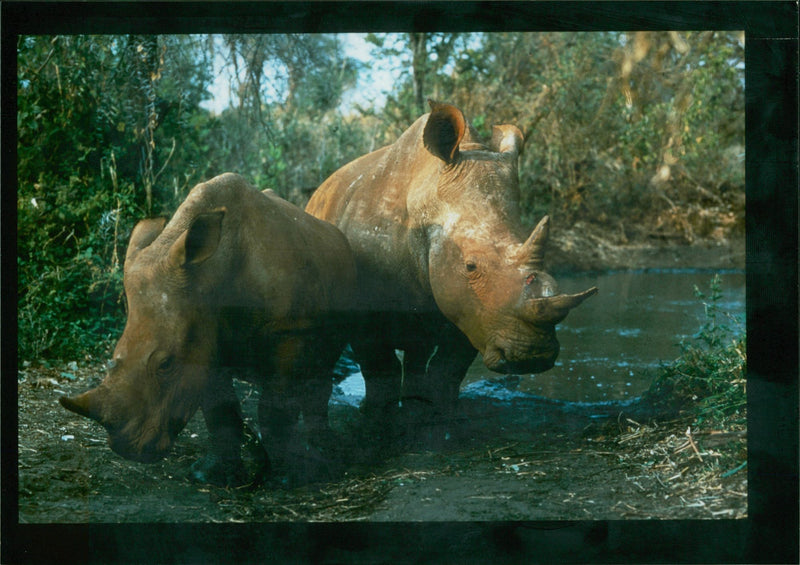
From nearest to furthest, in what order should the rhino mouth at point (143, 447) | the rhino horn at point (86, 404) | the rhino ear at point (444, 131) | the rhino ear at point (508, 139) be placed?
1. the rhino horn at point (86, 404)
2. the rhino mouth at point (143, 447)
3. the rhino ear at point (444, 131)
4. the rhino ear at point (508, 139)

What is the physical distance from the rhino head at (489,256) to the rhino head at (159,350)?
1.31 m

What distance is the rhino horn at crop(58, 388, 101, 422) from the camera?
14.4 feet

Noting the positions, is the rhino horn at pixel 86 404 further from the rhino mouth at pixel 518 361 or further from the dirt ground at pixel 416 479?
the rhino mouth at pixel 518 361

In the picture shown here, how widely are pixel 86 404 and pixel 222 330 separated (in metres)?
0.76

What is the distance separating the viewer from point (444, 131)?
17.2 feet

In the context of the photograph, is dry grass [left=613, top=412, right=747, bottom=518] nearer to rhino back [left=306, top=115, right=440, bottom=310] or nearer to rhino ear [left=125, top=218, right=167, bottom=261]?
rhino back [left=306, top=115, right=440, bottom=310]

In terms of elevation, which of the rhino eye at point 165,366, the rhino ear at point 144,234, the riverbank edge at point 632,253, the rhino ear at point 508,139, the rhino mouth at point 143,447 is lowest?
the rhino mouth at point 143,447

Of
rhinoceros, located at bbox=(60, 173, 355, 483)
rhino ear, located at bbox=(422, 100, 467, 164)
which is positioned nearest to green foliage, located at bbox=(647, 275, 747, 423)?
rhino ear, located at bbox=(422, 100, 467, 164)

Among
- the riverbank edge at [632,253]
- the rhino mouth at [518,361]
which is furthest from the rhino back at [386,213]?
the riverbank edge at [632,253]

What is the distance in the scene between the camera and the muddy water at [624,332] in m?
4.93

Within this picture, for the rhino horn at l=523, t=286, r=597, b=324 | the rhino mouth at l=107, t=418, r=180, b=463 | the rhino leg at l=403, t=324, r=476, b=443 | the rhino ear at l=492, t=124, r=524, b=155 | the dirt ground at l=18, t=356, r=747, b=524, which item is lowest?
the dirt ground at l=18, t=356, r=747, b=524

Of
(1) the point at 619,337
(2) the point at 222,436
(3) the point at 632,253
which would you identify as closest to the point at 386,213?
(3) the point at 632,253

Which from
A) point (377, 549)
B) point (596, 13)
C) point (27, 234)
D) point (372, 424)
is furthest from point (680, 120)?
point (27, 234)

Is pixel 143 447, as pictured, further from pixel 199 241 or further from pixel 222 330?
pixel 199 241
